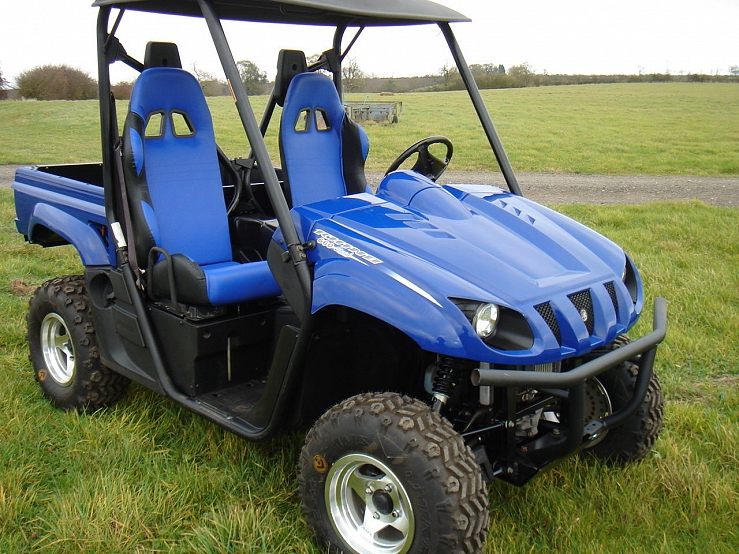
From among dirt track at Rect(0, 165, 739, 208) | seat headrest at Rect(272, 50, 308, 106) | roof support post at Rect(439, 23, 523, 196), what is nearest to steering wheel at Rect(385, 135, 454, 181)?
roof support post at Rect(439, 23, 523, 196)

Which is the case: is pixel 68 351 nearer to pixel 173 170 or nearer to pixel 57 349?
pixel 57 349

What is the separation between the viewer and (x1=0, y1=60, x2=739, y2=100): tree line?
12.8ft

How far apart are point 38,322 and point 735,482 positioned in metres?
3.37

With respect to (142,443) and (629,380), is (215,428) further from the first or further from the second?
(629,380)

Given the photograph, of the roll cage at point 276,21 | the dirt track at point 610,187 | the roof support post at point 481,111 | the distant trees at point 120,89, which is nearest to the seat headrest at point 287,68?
the roll cage at point 276,21

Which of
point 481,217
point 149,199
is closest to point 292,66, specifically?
point 149,199

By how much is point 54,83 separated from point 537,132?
2298 centimetres

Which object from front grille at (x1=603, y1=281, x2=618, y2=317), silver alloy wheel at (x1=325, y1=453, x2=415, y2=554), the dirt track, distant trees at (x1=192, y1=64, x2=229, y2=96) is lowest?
silver alloy wheel at (x1=325, y1=453, x2=415, y2=554)

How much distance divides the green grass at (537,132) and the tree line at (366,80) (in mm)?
660

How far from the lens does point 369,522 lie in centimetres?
248

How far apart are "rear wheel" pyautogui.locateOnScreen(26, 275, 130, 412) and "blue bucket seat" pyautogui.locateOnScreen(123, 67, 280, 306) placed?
1.85 ft

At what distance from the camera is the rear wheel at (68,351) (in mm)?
3539

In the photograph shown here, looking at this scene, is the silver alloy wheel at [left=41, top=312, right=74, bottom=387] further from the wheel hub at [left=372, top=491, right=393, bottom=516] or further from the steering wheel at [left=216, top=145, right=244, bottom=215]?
the wheel hub at [left=372, top=491, right=393, bottom=516]

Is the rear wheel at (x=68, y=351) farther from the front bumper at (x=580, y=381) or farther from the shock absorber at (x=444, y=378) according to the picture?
the front bumper at (x=580, y=381)
